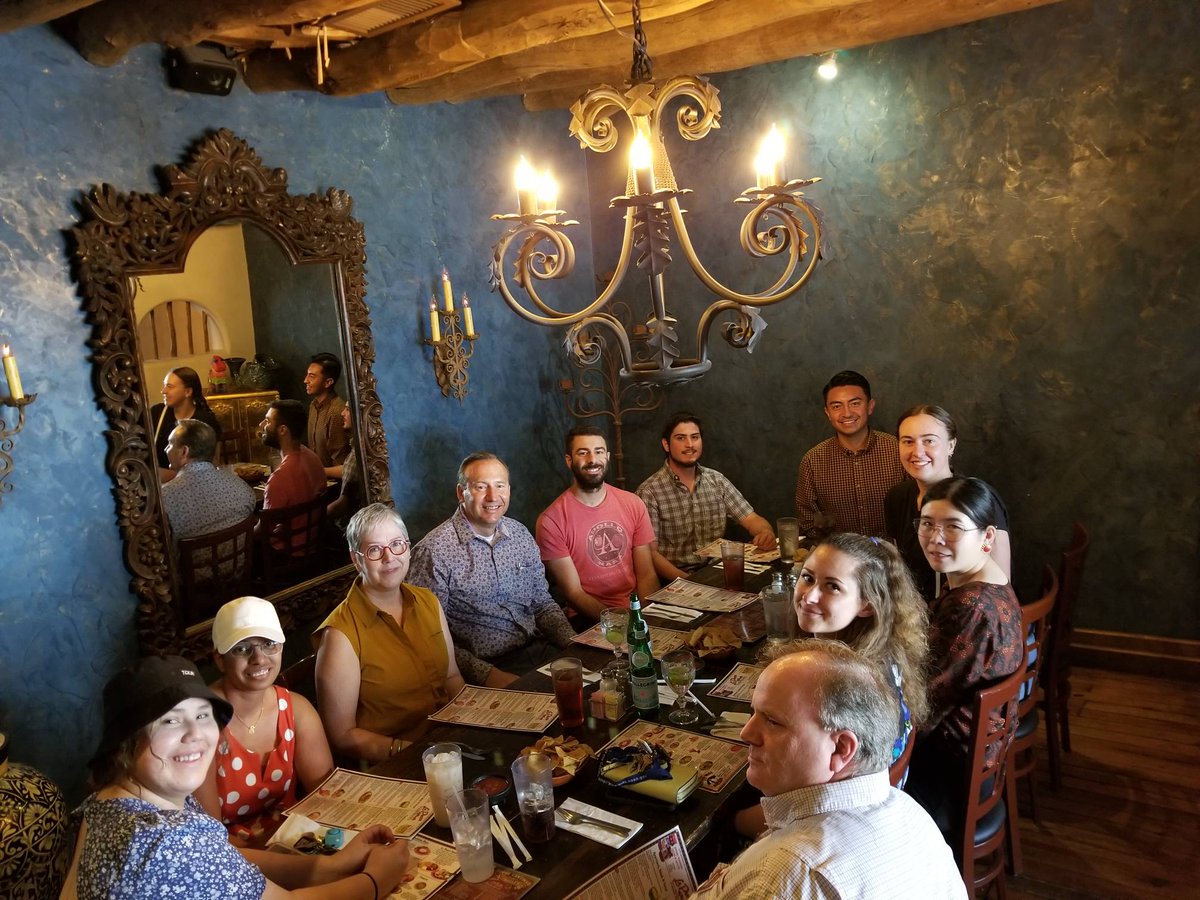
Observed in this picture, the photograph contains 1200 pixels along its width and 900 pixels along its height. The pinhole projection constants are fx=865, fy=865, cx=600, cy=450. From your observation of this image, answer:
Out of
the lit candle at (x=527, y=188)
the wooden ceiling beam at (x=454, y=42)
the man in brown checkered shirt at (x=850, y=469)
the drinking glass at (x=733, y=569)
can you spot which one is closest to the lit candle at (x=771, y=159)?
the lit candle at (x=527, y=188)

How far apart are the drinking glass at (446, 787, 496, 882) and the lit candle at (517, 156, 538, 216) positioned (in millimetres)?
1451

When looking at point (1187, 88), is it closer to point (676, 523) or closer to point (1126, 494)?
point (1126, 494)

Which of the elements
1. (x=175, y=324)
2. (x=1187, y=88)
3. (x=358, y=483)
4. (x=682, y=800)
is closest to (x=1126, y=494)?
(x=1187, y=88)

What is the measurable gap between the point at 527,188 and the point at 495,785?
4.95 feet

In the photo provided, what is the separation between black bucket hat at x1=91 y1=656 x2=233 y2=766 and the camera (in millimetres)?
1716

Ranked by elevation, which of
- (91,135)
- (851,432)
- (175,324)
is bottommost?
(851,432)

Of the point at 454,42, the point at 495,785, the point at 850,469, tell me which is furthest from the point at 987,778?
the point at 454,42

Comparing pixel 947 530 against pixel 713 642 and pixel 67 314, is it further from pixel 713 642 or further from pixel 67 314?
pixel 67 314

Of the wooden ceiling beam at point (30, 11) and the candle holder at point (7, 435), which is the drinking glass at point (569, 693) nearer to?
the candle holder at point (7, 435)

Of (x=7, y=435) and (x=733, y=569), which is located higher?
(x=7, y=435)

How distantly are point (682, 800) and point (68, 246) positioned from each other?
9.05 feet

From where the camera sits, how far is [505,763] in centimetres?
222

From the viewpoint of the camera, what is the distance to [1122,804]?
3289mm

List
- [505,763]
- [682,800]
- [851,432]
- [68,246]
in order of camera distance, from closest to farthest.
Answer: [682,800]
[505,763]
[68,246]
[851,432]
